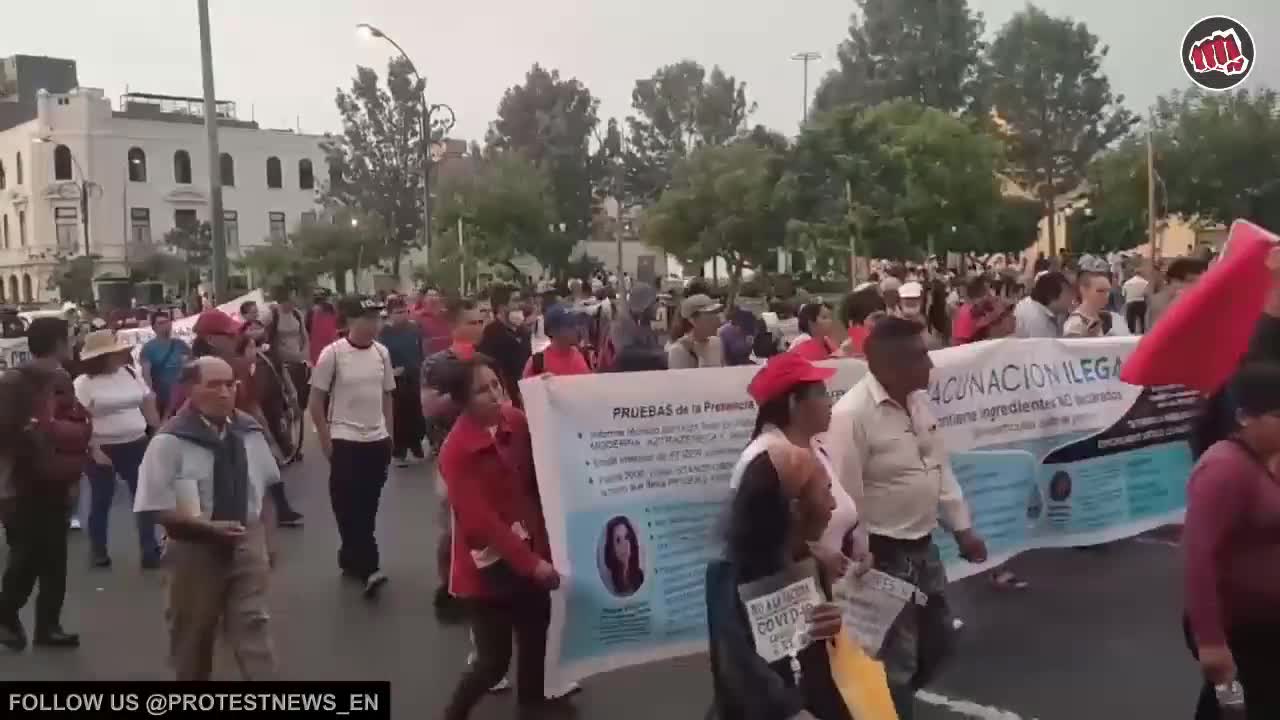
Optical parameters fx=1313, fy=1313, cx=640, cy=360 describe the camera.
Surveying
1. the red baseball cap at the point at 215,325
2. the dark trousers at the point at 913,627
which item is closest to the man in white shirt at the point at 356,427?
the red baseball cap at the point at 215,325

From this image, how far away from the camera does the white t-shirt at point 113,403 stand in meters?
9.12

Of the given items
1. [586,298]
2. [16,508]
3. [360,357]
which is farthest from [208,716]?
[586,298]

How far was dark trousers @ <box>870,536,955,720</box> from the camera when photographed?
431cm

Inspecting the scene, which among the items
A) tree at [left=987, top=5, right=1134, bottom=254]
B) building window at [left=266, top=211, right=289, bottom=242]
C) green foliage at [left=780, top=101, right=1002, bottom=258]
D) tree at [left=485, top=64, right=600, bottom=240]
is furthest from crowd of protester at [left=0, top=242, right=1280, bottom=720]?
building window at [left=266, top=211, right=289, bottom=242]

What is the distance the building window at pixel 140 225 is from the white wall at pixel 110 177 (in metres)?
0.32

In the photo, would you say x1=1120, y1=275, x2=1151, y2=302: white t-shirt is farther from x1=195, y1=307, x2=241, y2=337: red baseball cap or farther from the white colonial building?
the white colonial building

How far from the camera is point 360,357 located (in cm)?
818

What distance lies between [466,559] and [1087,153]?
6064 centimetres

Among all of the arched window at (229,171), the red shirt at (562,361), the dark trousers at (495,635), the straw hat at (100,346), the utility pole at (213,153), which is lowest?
the dark trousers at (495,635)

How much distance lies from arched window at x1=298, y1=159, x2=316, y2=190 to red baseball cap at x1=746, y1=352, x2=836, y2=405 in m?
80.9

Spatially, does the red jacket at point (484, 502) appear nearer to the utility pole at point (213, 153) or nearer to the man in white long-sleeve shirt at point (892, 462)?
the man in white long-sleeve shirt at point (892, 462)

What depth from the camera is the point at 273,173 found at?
262 ft

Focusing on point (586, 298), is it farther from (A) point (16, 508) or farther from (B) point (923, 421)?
(B) point (923, 421)

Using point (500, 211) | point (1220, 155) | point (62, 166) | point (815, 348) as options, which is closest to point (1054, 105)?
point (1220, 155)
